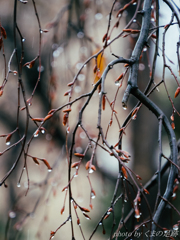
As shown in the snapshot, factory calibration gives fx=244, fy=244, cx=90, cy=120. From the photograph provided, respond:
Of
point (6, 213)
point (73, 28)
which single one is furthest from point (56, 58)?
point (6, 213)

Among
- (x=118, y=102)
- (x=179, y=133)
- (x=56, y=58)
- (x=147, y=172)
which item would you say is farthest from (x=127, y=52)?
(x=147, y=172)

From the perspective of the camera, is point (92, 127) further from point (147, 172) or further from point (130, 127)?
point (147, 172)

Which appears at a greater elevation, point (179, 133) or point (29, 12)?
point (29, 12)

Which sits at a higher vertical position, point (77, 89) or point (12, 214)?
point (77, 89)

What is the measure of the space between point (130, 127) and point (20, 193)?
2.18 feet

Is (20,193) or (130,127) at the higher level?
(130,127)

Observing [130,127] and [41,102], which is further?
[130,127]

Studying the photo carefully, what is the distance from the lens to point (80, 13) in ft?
4.02

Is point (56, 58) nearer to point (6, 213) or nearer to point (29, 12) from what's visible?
point (29, 12)

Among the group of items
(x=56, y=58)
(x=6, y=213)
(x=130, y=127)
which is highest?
(x=56, y=58)

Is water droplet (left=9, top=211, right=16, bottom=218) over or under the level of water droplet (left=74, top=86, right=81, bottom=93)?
under

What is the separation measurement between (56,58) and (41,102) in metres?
0.23

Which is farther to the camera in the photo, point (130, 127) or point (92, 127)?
point (130, 127)

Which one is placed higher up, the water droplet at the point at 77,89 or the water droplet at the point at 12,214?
the water droplet at the point at 77,89
